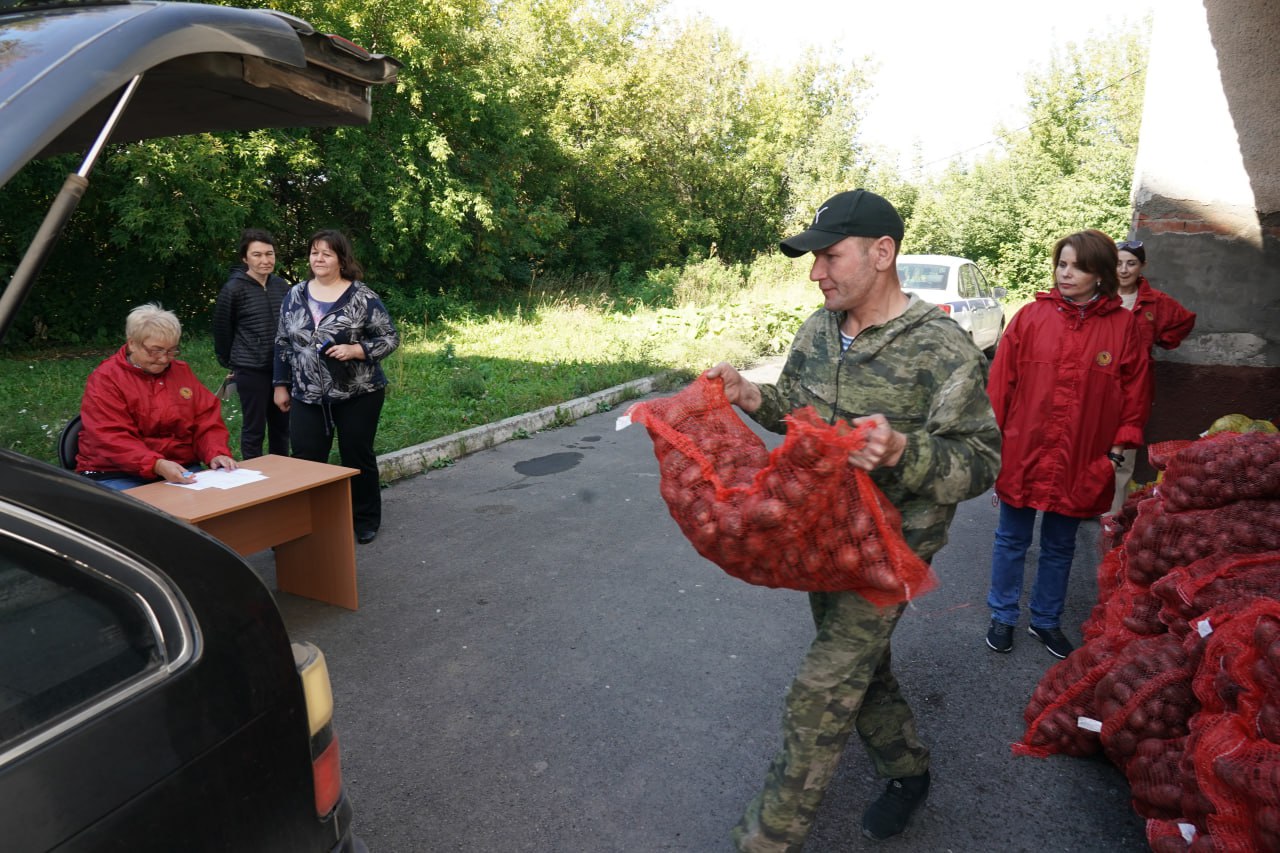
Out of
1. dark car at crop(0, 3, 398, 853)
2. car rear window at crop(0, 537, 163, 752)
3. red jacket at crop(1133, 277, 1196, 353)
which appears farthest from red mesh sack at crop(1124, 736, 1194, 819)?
red jacket at crop(1133, 277, 1196, 353)

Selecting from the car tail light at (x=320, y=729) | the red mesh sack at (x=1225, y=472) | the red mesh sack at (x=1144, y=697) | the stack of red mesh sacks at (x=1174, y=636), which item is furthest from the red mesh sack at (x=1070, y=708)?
the car tail light at (x=320, y=729)

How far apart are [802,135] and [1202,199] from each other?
97.1 feet

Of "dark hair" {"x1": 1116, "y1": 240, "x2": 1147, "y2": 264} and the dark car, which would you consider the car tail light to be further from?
"dark hair" {"x1": 1116, "y1": 240, "x2": 1147, "y2": 264}

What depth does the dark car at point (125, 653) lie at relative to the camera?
1.23 metres

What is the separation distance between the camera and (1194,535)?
10.6ft

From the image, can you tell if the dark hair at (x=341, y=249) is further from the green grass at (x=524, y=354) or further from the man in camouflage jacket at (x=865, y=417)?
the man in camouflage jacket at (x=865, y=417)

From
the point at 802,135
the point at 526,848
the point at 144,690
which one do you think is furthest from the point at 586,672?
the point at 802,135

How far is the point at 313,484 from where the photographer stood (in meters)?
4.25

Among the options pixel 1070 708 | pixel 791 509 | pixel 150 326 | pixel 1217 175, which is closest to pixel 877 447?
pixel 791 509

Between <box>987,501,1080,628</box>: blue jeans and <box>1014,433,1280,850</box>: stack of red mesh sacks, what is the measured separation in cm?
32

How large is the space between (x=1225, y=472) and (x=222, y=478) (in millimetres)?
4464

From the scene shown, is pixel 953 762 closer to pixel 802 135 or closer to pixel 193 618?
pixel 193 618

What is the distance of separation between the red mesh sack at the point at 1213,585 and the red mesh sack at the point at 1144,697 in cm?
11

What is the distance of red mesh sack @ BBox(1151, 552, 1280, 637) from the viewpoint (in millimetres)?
2748
